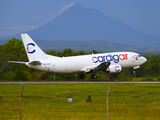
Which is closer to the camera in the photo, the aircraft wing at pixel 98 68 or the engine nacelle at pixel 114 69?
the aircraft wing at pixel 98 68

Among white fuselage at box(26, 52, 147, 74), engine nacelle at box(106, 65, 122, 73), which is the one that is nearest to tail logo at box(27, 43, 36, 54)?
white fuselage at box(26, 52, 147, 74)

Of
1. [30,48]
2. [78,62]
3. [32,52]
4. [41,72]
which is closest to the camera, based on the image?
[32,52]

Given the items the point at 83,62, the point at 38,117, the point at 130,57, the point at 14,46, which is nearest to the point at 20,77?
the point at 83,62

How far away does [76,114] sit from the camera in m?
16.3

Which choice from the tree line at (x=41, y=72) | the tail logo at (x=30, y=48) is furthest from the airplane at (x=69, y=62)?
the tree line at (x=41, y=72)

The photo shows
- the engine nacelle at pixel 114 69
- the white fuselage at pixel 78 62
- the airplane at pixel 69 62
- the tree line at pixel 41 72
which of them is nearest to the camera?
the airplane at pixel 69 62

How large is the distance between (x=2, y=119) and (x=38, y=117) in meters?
1.94

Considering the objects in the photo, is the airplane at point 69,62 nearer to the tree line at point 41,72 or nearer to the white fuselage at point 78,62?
the white fuselage at point 78,62

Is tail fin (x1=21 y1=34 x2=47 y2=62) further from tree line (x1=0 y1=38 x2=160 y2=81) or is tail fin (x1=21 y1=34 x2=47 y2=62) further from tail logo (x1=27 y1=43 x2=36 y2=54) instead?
tree line (x1=0 y1=38 x2=160 y2=81)

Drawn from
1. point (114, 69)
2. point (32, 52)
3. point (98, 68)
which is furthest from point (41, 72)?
point (114, 69)

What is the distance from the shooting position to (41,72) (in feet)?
177

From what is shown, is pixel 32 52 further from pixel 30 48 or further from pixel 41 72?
pixel 41 72

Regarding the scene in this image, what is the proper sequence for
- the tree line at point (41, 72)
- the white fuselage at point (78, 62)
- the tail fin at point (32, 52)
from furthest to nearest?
1. the tree line at point (41, 72)
2. the tail fin at point (32, 52)
3. the white fuselage at point (78, 62)

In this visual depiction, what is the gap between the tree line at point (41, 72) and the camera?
50.2 metres
